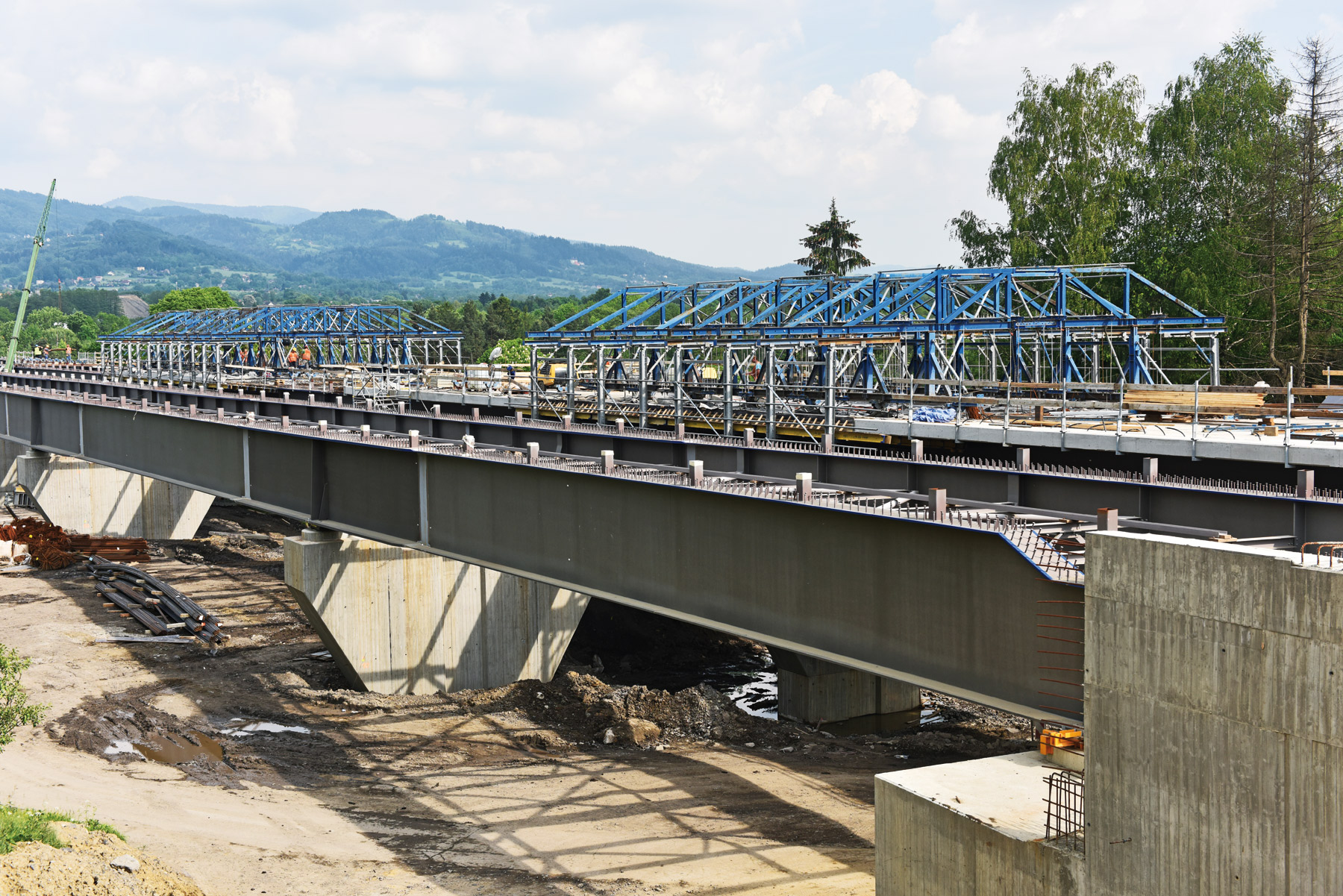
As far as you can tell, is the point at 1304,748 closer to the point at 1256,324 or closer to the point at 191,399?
the point at 191,399

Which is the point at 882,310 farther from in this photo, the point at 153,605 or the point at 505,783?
the point at 153,605

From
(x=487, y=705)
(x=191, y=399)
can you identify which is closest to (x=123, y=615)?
(x=191, y=399)

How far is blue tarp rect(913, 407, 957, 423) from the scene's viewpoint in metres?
26.0

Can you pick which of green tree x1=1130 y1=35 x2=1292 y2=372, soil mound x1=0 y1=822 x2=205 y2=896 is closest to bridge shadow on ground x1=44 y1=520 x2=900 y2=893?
soil mound x1=0 y1=822 x2=205 y2=896

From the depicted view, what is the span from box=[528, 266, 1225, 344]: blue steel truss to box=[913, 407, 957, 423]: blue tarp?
3925 mm

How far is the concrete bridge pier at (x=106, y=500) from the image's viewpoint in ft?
155

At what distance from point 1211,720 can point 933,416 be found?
16600mm

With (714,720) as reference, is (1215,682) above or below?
above

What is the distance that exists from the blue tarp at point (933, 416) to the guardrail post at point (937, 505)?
1227cm

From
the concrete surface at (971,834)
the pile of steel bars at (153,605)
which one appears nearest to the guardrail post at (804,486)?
the concrete surface at (971,834)

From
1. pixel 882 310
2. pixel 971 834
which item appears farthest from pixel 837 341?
pixel 971 834

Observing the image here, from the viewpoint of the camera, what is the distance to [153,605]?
112ft

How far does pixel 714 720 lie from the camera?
26719mm

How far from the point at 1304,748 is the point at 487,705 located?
2155cm
